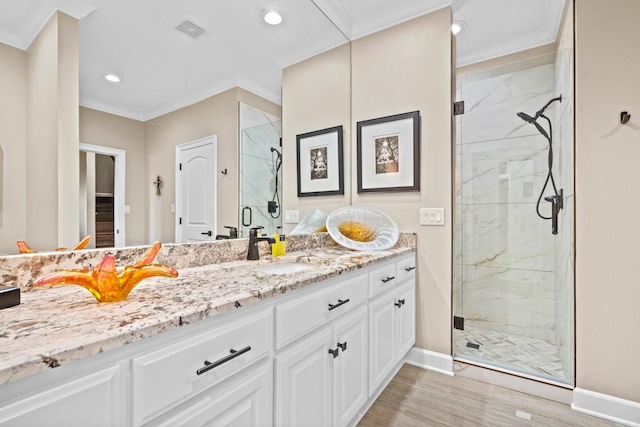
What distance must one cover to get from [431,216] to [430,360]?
104 centimetres

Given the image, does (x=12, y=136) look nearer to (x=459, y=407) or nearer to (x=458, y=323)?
(x=459, y=407)

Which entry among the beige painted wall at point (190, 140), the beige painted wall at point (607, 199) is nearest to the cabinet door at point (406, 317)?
the beige painted wall at point (607, 199)

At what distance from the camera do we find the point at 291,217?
2.11m

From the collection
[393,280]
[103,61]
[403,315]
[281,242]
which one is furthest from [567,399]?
[103,61]

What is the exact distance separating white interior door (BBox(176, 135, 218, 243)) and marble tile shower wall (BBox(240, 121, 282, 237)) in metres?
0.21

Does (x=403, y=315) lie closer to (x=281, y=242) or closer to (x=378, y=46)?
(x=281, y=242)

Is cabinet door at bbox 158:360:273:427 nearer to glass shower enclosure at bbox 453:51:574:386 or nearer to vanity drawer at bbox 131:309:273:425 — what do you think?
vanity drawer at bbox 131:309:273:425

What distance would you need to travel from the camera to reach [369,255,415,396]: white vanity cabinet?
1616 millimetres

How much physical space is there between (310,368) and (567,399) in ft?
5.59

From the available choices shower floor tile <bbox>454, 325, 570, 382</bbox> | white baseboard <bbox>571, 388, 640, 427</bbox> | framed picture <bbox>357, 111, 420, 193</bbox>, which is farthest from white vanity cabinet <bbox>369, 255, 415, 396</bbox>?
white baseboard <bbox>571, 388, 640, 427</bbox>

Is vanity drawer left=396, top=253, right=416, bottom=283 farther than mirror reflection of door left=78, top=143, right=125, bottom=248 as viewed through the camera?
Yes

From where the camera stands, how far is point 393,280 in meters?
1.88

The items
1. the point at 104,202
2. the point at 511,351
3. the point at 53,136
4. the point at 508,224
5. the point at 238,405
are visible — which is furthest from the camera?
the point at 508,224

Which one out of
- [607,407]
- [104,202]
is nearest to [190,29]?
[104,202]
